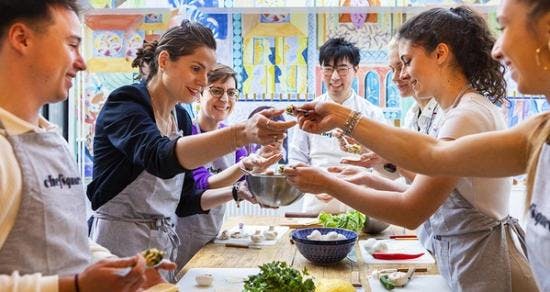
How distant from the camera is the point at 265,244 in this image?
8.13ft

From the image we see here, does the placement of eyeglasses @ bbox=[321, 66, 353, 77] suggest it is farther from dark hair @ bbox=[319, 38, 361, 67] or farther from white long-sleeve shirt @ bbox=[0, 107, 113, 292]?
white long-sleeve shirt @ bbox=[0, 107, 113, 292]

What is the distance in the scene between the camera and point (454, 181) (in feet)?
5.71

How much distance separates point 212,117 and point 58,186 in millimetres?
1928

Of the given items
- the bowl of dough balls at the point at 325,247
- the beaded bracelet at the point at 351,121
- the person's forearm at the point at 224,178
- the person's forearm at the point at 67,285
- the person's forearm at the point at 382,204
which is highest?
the beaded bracelet at the point at 351,121

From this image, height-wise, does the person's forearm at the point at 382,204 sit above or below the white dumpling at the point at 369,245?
above

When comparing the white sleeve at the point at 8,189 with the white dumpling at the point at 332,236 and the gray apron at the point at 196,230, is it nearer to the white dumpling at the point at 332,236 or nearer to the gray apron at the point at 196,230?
the white dumpling at the point at 332,236

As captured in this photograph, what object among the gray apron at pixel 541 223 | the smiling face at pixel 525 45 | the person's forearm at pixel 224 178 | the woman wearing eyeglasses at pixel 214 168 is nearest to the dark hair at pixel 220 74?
the woman wearing eyeglasses at pixel 214 168

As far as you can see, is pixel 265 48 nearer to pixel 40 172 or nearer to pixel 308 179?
pixel 308 179

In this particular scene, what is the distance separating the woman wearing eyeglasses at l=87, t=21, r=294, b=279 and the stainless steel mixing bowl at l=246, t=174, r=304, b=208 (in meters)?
0.17

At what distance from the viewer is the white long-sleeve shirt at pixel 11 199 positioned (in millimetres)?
1141

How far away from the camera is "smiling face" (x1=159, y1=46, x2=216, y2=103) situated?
2248mm

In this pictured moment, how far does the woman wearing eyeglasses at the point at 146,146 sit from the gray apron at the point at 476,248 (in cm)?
66

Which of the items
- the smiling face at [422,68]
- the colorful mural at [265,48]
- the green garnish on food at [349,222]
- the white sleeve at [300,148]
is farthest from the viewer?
the colorful mural at [265,48]

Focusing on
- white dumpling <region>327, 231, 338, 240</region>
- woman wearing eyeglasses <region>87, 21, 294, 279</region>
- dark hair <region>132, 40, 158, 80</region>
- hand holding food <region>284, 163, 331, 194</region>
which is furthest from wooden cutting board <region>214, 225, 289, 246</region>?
dark hair <region>132, 40, 158, 80</region>
